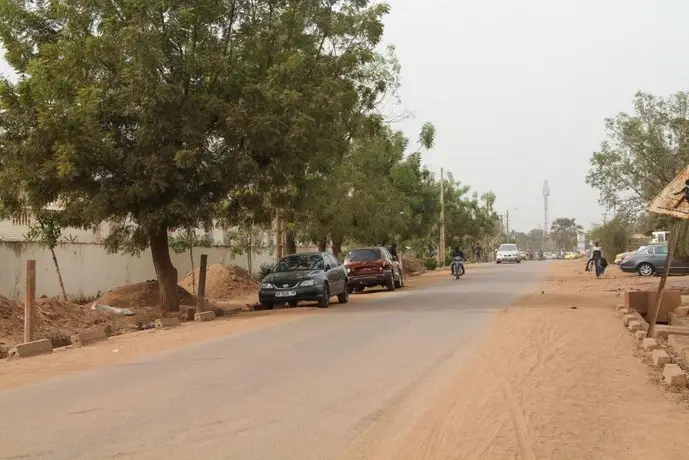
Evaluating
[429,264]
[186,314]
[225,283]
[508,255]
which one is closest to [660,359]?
[186,314]

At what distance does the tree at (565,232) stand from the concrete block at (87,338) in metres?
144

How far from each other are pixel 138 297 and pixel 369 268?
10.5m

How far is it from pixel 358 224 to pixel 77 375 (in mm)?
25201

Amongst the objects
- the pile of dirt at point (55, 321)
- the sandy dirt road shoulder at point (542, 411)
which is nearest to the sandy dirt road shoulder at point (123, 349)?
the pile of dirt at point (55, 321)

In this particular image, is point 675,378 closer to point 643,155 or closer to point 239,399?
point 239,399

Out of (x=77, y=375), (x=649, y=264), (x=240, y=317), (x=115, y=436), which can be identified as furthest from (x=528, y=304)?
(x=649, y=264)

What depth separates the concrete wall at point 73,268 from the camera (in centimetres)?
2198

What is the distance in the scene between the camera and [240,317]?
62.5 feet

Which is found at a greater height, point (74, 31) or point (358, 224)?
point (74, 31)

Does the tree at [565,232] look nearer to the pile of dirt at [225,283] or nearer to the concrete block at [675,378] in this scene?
the pile of dirt at [225,283]

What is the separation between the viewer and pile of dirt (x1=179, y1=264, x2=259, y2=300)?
92.5 feet

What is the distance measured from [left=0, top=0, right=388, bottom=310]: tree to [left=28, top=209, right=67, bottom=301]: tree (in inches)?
79.5

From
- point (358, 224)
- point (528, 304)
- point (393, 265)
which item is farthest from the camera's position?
point (358, 224)

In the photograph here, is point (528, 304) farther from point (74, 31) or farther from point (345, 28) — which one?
point (74, 31)
